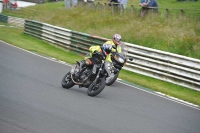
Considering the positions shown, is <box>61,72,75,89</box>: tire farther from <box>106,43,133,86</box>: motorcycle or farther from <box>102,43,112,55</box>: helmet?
<box>106,43,133,86</box>: motorcycle

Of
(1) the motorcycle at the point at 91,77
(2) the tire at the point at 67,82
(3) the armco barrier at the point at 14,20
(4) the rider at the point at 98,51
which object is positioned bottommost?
(3) the armco barrier at the point at 14,20

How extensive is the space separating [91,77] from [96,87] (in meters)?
0.41

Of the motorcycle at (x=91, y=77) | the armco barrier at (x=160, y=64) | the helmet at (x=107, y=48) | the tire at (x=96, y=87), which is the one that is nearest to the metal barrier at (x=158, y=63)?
the armco barrier at (x=160, y=64)

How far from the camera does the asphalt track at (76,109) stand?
29.2 ft

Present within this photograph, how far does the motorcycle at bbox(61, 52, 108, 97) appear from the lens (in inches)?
504

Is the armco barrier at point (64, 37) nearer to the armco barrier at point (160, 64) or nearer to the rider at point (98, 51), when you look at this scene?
the armco barrier at point (160, 64)

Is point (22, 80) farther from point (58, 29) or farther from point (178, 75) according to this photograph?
point (58, 29)

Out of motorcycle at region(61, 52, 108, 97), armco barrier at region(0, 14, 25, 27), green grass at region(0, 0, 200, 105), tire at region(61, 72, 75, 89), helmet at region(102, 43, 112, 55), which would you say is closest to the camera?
motorcycle at region(61, 52, 108, 97)

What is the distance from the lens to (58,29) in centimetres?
2533

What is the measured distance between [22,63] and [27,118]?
874 cm

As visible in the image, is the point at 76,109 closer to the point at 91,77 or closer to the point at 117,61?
the point at 91,77

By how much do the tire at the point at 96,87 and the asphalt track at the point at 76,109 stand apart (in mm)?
160

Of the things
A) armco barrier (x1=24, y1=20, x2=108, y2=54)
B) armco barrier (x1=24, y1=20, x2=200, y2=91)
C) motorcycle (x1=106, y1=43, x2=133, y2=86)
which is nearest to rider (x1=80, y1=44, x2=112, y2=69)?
motorcycle (x1=106, y1=43, x2=133, y2=86)

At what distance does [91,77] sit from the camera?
13141 mm
